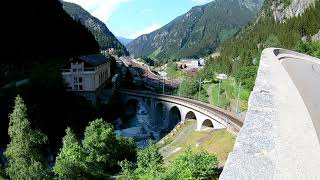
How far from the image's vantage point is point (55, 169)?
→ 1128 inches

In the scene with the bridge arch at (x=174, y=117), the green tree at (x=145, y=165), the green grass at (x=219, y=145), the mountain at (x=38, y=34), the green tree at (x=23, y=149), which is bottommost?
the bridge arch at (x=174, y=117)

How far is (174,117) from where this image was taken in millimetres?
82938

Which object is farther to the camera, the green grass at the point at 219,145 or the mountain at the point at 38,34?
the mountain at the point at 38,34

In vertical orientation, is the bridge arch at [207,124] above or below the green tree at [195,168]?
below

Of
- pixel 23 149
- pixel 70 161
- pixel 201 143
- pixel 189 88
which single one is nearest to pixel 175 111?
pixel 189 88

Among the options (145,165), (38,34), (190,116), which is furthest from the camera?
(38,34)

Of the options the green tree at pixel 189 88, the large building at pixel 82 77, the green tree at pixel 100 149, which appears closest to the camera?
the green tree at pixel 100 149

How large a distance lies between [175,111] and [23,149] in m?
60.7

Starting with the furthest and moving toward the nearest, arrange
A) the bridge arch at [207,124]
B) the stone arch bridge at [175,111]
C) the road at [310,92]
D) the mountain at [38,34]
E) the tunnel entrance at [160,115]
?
1. the tunnel entrance at [160,115]
2. the mountain at [38,34]
3. the bridge arch at [207,124]
4. the stone arch bridge at [175,111]
5. the road at [310,92]

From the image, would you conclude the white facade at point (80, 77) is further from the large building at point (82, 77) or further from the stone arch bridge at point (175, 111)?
the stone arch bridge at point (175, 111)

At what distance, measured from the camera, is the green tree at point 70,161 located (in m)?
28.8

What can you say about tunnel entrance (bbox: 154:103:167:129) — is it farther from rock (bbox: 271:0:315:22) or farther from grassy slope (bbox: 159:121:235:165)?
rock (bbox: 271:0:315:22)

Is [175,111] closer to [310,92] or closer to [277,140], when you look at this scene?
[310,92]

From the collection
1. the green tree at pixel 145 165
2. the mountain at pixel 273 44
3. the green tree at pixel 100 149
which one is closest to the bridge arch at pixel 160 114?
the mountain at pixel 273 44
